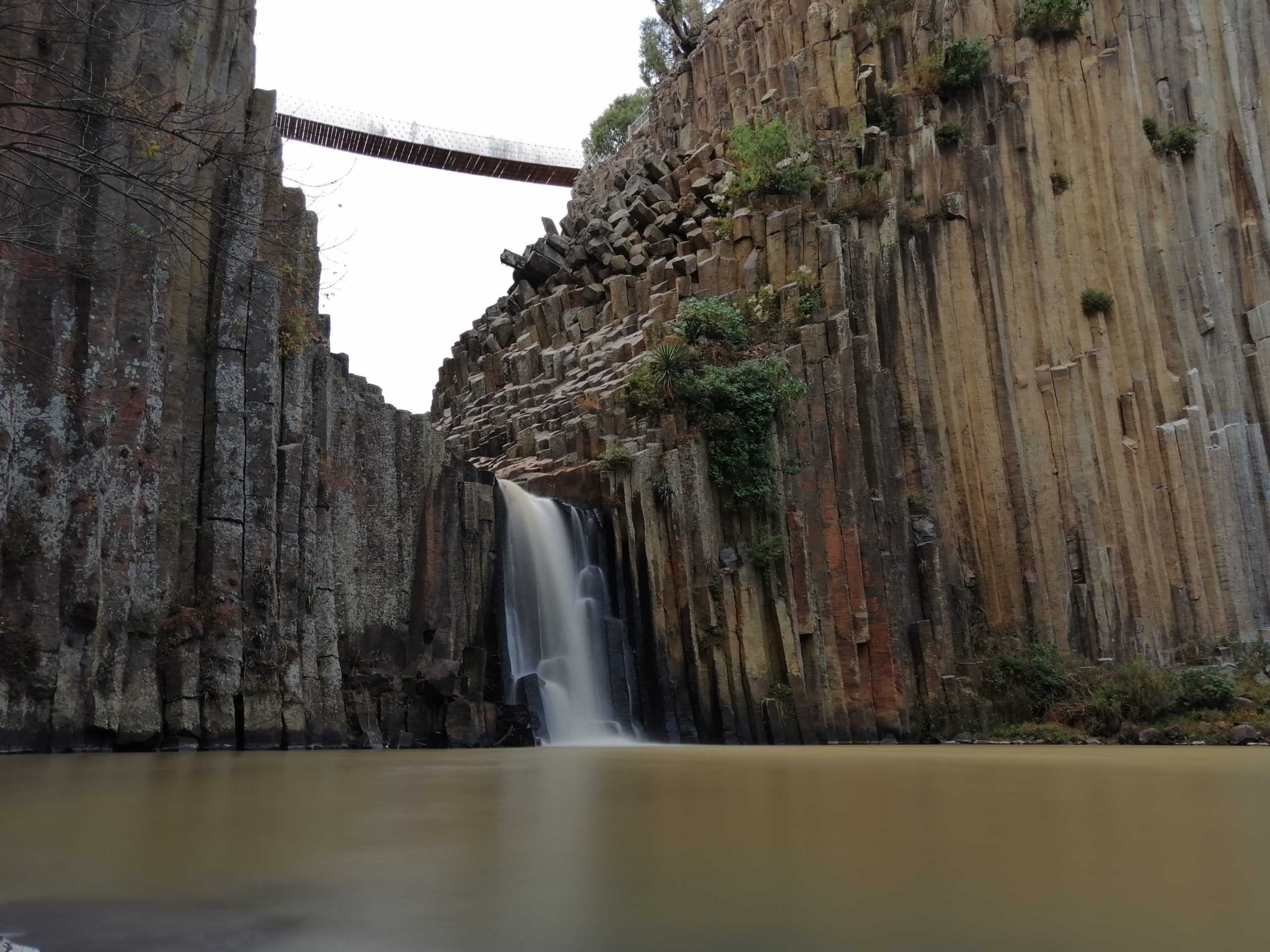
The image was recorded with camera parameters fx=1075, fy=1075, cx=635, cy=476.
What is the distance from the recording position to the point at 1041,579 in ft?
85.3

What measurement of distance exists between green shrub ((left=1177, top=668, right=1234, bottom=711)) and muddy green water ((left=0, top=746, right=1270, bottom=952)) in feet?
45.5

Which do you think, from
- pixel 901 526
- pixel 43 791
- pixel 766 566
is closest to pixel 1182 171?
pixel 901 526

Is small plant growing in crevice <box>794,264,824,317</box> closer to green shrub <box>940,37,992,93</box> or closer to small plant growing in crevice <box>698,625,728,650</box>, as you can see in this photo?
small plant growing in crevice <box>698,625,728,650</box>

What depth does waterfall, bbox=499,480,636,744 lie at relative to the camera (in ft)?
65.7

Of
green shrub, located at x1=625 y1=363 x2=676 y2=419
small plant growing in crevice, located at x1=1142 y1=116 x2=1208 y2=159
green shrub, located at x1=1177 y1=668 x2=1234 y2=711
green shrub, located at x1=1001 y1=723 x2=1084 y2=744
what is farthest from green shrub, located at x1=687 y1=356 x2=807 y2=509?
small plant growing in crevice, located at x1=1142 y1=116 x2=1208 y2=159

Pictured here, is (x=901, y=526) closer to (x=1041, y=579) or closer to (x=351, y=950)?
(x=1041, y=579)

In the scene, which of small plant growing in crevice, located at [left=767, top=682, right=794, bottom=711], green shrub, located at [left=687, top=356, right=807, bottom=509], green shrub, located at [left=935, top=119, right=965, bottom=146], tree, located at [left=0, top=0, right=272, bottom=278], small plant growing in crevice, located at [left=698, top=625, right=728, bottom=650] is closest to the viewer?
tree, located at [left=0, top=0, right=272, bottom=278]

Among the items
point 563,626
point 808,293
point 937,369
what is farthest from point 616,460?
point 937,369

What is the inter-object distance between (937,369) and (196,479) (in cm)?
1828

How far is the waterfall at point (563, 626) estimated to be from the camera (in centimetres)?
2002

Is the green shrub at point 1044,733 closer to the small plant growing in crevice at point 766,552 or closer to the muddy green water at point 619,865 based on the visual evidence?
the small plant growing in crevice at point 766,552

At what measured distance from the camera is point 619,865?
209 inches

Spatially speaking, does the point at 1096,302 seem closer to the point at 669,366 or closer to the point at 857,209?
the point at 857,209

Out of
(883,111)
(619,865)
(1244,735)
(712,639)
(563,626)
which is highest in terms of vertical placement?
(883,111)
